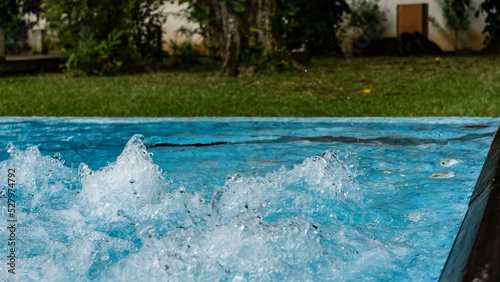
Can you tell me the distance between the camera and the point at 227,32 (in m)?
10.7

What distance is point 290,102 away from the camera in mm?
7371

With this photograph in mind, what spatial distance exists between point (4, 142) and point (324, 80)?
18.7ft

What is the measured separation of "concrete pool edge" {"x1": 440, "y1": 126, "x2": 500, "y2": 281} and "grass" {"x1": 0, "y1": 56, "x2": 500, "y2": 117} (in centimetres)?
399

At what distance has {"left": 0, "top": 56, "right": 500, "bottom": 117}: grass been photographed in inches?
264

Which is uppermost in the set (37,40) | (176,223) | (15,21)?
(15,21)

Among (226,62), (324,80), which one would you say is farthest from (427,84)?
(226,62)

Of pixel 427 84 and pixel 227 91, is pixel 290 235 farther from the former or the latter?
pixel 427 84

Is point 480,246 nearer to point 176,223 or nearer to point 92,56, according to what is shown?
point 176,223

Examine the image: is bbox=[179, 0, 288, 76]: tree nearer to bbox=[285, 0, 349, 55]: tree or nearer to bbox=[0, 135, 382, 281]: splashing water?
bbox=[285, 0, 349, 55]: tree

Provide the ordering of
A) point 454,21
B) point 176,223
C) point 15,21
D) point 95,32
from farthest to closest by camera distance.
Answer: point 454,21 < point 15,21 < point 95,32 < point 176,223

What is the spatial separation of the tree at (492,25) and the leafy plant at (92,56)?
885 centimetres

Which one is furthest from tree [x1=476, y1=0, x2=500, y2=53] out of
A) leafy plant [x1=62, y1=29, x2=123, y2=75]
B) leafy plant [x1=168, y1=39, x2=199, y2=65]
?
leafy plant [x1=62, y1=29, x2=123, y2=75]

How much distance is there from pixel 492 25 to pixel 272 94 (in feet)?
31.7

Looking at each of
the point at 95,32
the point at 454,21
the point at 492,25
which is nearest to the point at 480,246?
A: the point at 95,32
